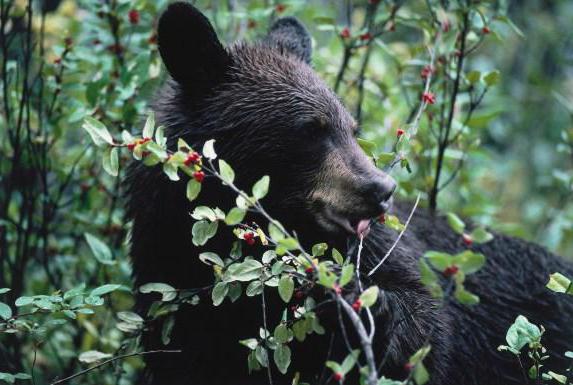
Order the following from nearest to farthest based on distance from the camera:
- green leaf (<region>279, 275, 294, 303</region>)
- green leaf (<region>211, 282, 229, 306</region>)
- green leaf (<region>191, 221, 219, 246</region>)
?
1. green leaf (<region>279, 275, 294, 303</region>)
2. green leaf (<region>191, 221, 219, 246</region>)
3. green leaf (<region>211, 282, 229, 306</region>)

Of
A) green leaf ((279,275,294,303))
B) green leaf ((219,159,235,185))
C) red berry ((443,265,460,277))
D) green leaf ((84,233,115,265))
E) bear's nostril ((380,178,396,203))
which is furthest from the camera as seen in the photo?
green leaf ((84,233,115,265))

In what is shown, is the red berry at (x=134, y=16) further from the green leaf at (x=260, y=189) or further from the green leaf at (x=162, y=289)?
the green leaf at (x=260, y=189)

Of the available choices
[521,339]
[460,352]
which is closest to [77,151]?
[460,352]

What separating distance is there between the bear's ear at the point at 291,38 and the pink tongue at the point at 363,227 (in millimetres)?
1202

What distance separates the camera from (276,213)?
125 inches

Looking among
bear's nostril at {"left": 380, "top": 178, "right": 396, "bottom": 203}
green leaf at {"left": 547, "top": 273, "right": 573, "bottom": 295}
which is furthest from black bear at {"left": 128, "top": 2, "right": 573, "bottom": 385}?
green leaf at {"left": 547, "top": 273, "right": 573, "bottom": 295}

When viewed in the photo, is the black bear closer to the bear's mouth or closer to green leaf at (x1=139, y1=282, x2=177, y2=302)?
the bear's mouth

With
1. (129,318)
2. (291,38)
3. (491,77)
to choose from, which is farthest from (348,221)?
(491,77)

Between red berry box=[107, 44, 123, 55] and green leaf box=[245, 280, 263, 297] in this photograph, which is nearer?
green leaf box=[245, 280, 263, 297]

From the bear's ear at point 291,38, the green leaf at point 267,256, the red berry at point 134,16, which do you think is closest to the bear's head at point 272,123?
the bear's ear at point 291,38

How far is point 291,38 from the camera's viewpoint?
390 centimetres

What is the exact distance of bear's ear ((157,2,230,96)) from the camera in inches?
125

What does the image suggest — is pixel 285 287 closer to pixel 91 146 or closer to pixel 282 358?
pixel 282 358

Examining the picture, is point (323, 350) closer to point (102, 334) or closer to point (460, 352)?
point (460, 352)
